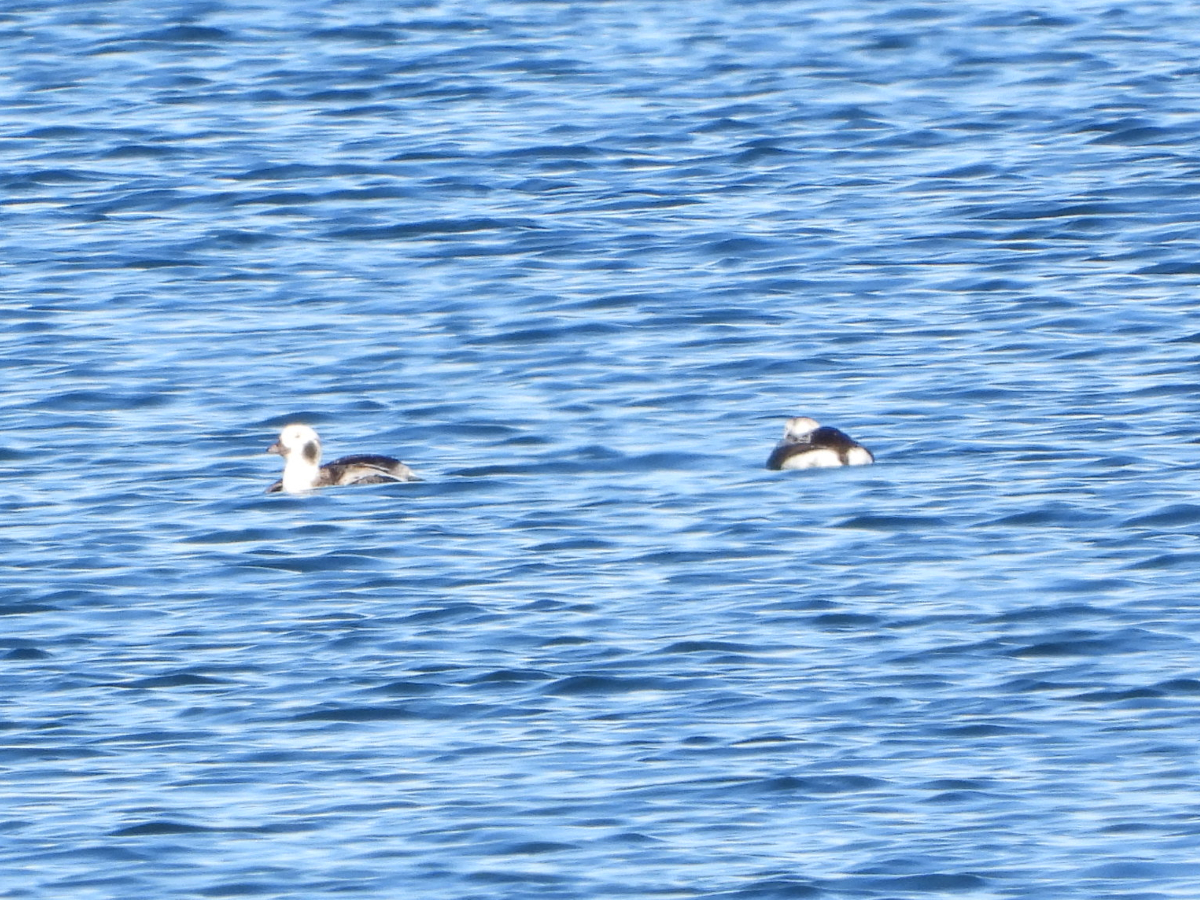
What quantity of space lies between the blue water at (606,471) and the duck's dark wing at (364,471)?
6.1 inches

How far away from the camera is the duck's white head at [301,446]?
15.3m

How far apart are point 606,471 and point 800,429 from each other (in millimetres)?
1017

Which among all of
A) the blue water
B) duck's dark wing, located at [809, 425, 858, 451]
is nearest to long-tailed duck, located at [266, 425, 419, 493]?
the blue water

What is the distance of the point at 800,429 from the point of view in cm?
1516

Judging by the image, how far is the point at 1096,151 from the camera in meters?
24.0

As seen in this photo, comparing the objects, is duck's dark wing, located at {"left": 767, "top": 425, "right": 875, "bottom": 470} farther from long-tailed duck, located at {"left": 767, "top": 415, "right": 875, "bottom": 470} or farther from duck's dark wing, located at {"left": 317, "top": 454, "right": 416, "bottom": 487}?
duck's dark wing, located at {"left": 317, "top": 454, "right": 416, "bottom": 487}

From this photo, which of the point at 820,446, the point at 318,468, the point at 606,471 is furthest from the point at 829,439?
the point at 318,468

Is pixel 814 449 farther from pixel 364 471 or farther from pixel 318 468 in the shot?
pixel 318 468

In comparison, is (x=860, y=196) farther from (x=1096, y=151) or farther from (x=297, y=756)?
(x=297, y=756)

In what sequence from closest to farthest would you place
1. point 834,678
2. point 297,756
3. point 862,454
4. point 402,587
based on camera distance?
point 297,756
point 834,678
point 402,587
point 862,454

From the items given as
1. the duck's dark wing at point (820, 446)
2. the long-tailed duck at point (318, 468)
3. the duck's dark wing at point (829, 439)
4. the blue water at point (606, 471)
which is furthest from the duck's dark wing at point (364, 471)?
the duck's dark wing at point (829, 439)

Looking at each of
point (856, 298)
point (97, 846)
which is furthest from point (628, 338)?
point (97, 846)

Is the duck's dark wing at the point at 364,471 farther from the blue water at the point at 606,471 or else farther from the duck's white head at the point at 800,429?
the duck's white head at the point at 800,429

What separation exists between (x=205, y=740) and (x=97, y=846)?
1125mm
